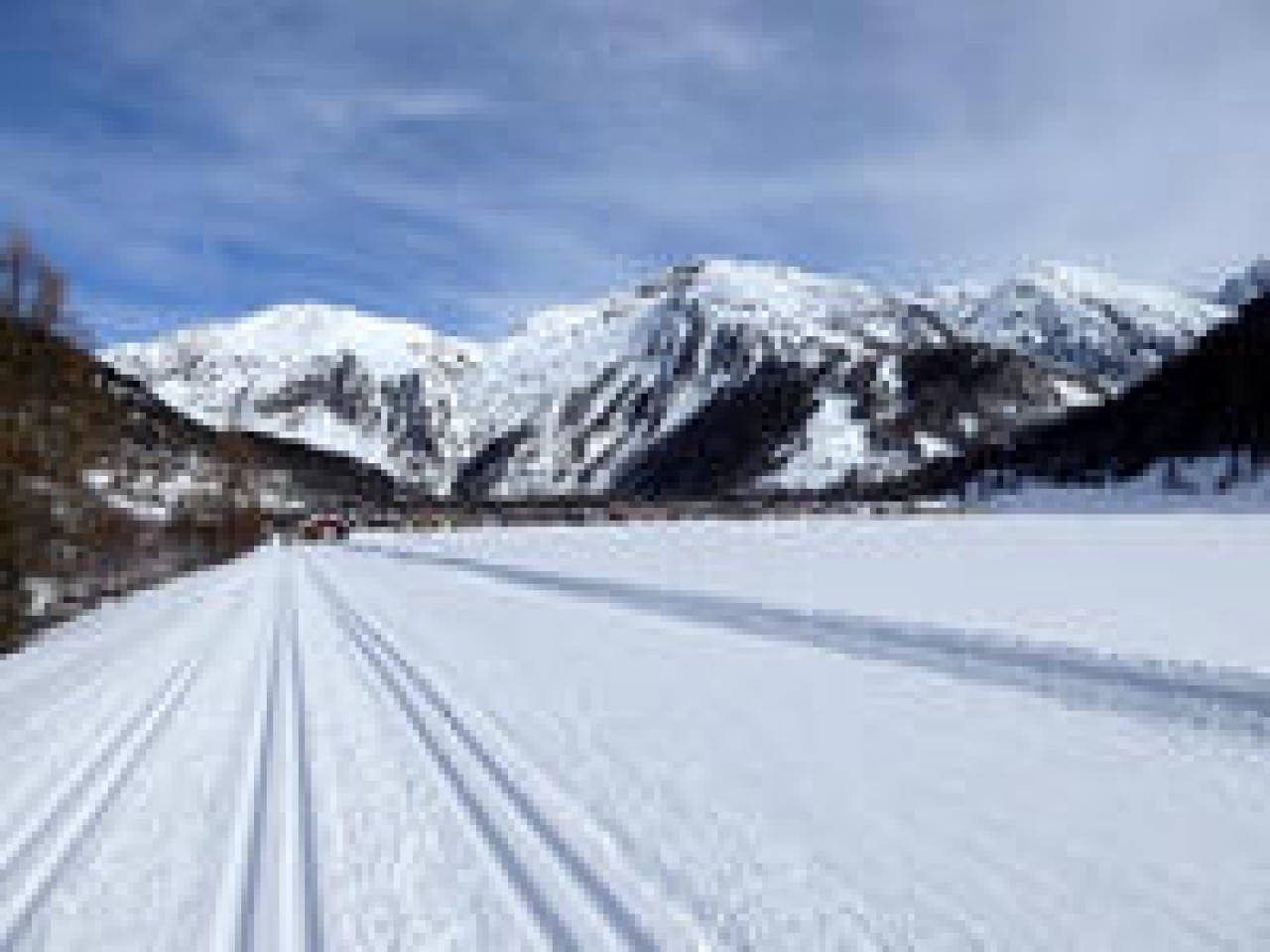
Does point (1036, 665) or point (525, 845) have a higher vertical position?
point (1036, 665)

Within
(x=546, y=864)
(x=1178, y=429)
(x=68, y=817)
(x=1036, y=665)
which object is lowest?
(x=68, y=817)

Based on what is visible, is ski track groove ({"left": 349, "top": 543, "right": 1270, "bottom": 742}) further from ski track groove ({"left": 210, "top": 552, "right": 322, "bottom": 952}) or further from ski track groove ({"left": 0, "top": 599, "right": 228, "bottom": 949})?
ski track groove ({"left": 0, "top": 599, "right": 228, "bottom": 949})

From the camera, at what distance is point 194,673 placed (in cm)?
1275

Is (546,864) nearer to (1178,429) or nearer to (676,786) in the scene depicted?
(676,786)

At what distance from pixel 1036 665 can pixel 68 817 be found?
7.54 meters

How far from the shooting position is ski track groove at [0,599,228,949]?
5379 millimetres

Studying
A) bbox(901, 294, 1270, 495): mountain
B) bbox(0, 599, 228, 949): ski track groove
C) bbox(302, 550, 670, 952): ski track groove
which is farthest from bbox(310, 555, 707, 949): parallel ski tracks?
bbox(901, 294, 1270, 495): mountain

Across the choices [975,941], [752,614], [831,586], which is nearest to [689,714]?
[975,941]

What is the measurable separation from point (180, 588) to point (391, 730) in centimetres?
2696

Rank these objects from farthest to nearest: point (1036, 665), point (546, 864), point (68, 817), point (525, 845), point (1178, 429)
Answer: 1. point (1178, 429)
2. point (1036, 665)
3. point (68, 817)
4. point (525, 845)
5. point (546, 864)

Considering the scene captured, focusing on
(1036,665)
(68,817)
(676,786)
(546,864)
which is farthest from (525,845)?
(1036,665)

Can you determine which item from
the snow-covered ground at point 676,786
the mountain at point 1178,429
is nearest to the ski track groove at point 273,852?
the snow-covered ground at point 676,786

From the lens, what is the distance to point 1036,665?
9.44 metres

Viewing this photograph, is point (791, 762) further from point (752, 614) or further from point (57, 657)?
point (57, 657)
